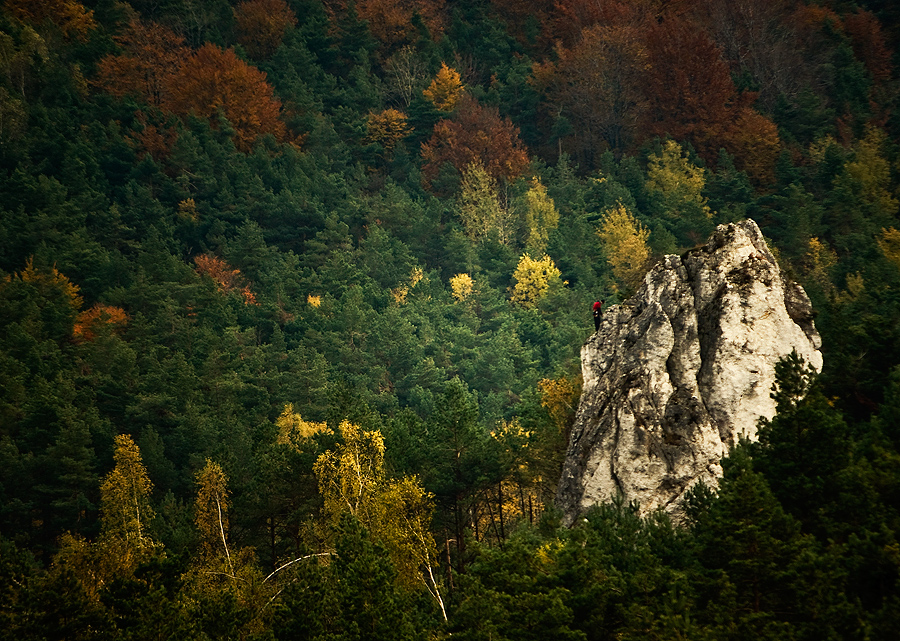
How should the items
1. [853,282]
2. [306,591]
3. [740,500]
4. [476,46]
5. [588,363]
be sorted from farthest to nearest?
[476,46], [853,282], [588,363], [306,591], [740,500]

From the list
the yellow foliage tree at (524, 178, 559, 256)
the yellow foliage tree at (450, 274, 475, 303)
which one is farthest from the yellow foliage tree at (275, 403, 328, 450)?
the yellow foliage tree at (524, 178, 559, 256)

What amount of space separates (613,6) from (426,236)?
41059mm

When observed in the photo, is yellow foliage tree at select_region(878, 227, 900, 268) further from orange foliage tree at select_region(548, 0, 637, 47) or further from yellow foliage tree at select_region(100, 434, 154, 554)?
orange foliage tree at select_region(548, 0, 637, 47)

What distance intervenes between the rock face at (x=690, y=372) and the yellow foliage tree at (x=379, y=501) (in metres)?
4.97

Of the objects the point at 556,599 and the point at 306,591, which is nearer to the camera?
the point at 556,599

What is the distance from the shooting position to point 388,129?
360ft

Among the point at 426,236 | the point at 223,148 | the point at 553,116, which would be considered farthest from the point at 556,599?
the point at 553,116

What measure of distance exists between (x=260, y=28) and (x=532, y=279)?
54.8 meters

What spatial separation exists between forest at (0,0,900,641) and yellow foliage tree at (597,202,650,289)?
0.42 meters

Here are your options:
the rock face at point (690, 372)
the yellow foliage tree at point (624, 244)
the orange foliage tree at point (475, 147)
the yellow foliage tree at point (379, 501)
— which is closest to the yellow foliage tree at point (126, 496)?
the yellow foliage tree at point (379, 501)

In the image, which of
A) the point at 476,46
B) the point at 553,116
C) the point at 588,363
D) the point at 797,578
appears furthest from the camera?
the point at 476,46

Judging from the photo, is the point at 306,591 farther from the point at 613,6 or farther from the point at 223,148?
the point at 613,6

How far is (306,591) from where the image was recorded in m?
27.0

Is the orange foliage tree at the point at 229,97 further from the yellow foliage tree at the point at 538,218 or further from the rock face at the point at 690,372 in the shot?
the rock face at the point at 690,372
